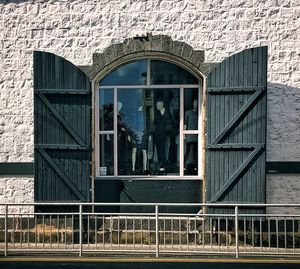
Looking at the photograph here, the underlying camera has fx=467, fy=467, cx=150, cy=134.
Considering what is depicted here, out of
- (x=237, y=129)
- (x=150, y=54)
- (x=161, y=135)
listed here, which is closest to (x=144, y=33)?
(x=150, y=54)

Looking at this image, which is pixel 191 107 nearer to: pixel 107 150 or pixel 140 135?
pixel 140 135

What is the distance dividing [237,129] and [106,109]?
286 centimetres

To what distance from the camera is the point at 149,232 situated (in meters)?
8.55

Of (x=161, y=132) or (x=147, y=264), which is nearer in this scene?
(x=147, y=264)

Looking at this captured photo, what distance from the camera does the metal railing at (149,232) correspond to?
826 cm

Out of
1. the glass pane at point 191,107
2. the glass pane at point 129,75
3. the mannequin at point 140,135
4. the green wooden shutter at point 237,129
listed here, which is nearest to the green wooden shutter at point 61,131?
the glass pane at point 129,75

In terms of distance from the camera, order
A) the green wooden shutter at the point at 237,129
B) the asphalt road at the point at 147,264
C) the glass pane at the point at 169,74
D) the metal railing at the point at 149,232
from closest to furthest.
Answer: the asphalt road at the point at 147,264, the metal railing at the point at 149,232, the green wooden shutter at the point at 237,129, the glass pane at the point at 169,74

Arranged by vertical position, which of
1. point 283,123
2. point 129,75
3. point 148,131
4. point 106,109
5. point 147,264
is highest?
point 129,75

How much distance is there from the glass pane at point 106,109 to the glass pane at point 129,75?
22cm

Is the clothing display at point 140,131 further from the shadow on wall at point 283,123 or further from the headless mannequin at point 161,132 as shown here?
the shadow on wall at point 283,123

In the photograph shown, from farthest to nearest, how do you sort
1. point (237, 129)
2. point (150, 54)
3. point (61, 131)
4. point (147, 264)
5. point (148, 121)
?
point (148, 121)
point (150, 54)
point (61, 131)
point (237, 129)
point (147, 264)

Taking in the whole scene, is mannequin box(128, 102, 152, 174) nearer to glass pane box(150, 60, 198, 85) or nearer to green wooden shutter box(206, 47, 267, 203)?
glass pane box(150, 60, 198, 85)

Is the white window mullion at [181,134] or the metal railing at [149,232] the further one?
the white window mullion at [181,134]

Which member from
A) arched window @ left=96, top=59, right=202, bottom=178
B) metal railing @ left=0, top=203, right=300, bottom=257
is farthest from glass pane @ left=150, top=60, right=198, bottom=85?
metal railing @ left=0, top=203, right=300, bottom=257
